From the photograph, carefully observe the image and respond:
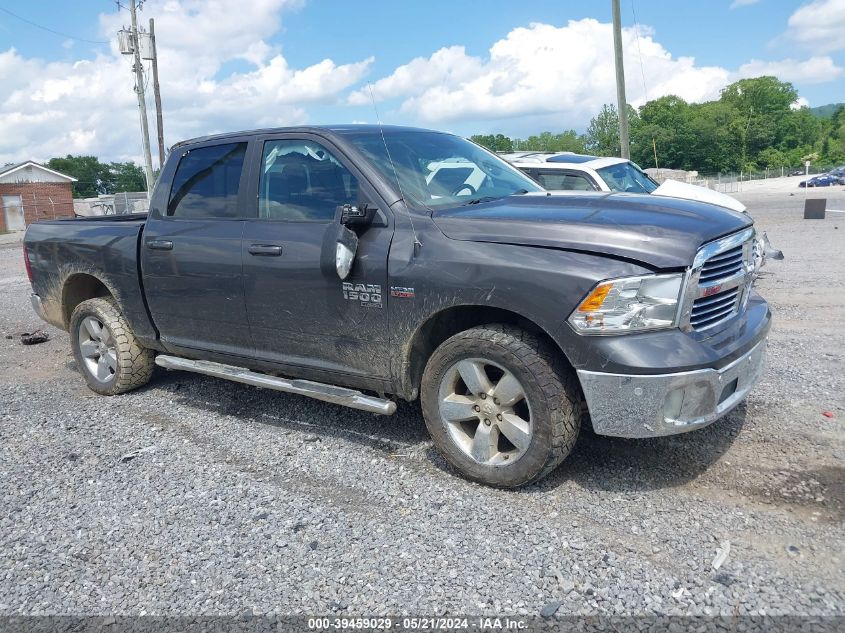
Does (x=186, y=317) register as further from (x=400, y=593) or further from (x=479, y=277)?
(x=400, y=593)

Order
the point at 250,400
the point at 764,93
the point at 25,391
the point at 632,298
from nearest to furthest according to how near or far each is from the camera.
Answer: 1. the point at 632,298
2. the point at 250,400
3. the point at 25,391
4. the point at 764,93

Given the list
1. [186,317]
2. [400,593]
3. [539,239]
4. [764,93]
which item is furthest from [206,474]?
[764,93]

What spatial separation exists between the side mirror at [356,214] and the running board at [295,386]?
0.99m

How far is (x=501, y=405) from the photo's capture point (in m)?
3.66

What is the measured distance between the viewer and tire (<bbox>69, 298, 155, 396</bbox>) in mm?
5660

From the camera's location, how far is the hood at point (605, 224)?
3303 millimetres

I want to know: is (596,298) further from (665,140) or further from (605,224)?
(665,140)

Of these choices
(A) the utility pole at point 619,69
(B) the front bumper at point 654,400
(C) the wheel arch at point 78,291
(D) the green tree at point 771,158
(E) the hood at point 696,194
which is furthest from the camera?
(D) the green tree at point 771,158

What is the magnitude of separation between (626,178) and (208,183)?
739cm

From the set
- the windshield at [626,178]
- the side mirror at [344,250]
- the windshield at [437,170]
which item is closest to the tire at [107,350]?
the side mirror at [344,250]

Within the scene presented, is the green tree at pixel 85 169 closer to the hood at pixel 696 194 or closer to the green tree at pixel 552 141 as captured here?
the green tree at pixel 552 141

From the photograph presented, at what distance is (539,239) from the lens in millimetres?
3482

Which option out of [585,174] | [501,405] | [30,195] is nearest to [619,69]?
[585,174]

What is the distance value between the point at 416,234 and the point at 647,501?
1809 millimetres
